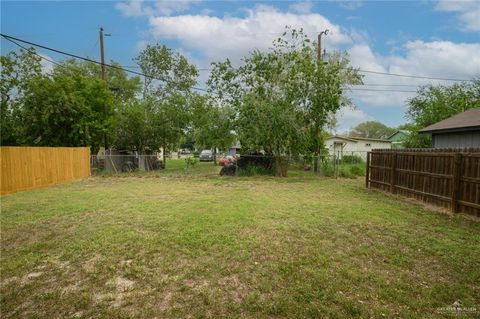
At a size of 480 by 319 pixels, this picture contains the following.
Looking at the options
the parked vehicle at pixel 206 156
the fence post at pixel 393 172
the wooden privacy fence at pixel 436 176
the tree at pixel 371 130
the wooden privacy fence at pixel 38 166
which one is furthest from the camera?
the tree at pixel 371 130

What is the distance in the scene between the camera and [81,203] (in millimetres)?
7734

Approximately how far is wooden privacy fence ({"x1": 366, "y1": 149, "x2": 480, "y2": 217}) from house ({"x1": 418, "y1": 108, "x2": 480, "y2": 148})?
327cm

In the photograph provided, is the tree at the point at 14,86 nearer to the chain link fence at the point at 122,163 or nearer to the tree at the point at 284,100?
the chain link fence at the point at 122,163

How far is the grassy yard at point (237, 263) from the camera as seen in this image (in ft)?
9.27

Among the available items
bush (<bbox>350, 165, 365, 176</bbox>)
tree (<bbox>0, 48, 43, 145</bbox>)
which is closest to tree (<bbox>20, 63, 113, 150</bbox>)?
tree (<bbox>0, 48, 43, 145</bbox>)

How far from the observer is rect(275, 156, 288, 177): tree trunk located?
580 inches

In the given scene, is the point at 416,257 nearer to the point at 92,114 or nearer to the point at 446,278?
the point at 446,278

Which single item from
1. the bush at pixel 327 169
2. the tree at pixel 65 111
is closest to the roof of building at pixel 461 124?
the bush at pixel 327 169

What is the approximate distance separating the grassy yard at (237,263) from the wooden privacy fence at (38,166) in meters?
4.16

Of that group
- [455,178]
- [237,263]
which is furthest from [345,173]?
[237,263]

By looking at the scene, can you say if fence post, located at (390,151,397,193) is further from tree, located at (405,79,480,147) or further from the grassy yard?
tree, located at (405,79,480,147)

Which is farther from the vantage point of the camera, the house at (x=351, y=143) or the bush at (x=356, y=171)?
the house at (x=351, y=143)

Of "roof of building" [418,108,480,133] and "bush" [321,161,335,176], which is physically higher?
"roof of building" [418,108,480,133]

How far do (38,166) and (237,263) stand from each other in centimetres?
1104
